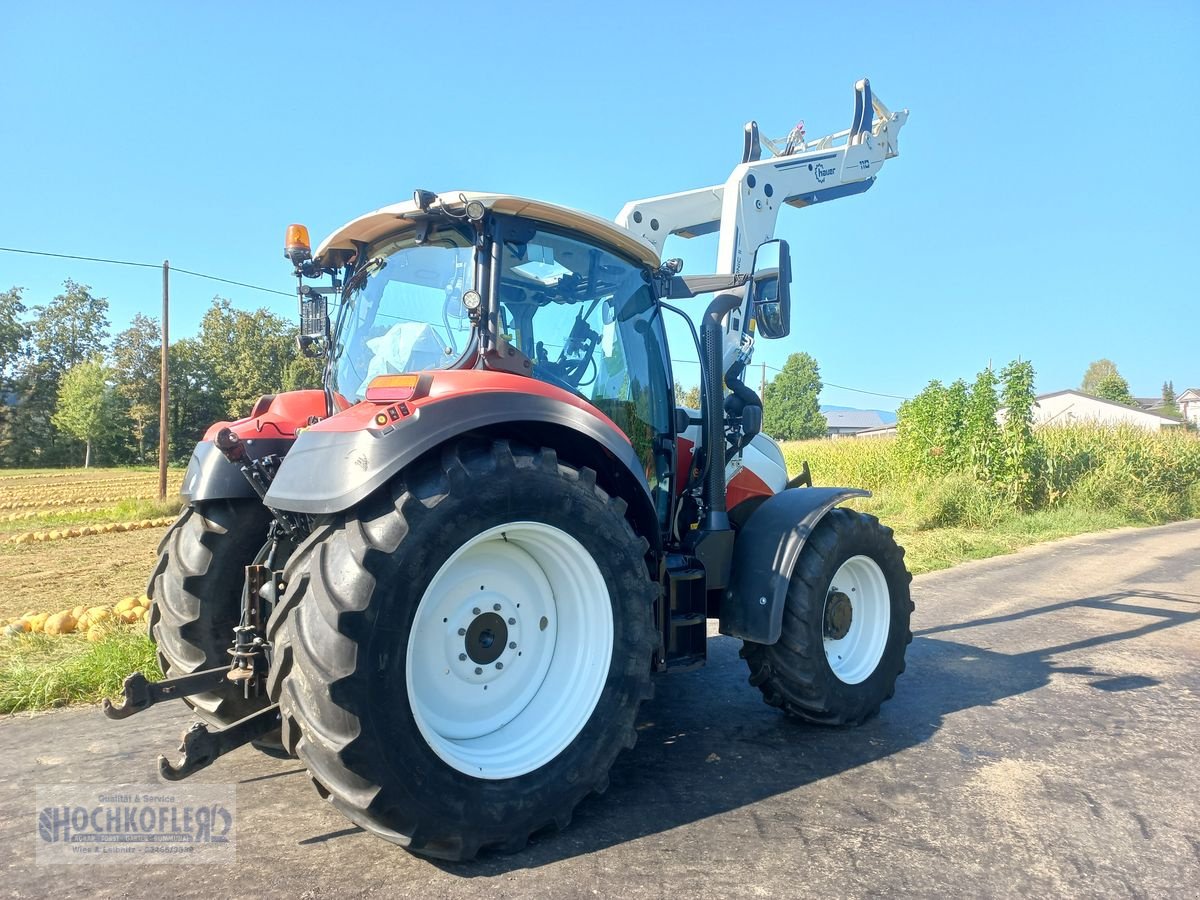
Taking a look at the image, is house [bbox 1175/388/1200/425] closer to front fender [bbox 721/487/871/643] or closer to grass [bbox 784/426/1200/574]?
grass [bbox 784/426/1200/574]

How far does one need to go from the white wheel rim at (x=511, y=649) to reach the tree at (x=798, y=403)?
6896 cm

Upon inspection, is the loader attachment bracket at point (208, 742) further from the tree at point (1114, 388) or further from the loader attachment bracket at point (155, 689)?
the tree at point (1114, 388)

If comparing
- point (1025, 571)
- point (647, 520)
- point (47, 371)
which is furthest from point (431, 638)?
point (47, 371)

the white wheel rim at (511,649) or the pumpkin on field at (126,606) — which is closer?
the white wheel rim at (511,649)

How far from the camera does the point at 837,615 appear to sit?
13.2ft

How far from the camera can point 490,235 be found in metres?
3.06

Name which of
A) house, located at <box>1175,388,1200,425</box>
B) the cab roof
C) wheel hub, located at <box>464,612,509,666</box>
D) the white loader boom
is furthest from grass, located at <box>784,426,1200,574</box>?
house, located at <box>1175,388,1200,425</box>

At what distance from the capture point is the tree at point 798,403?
7138cm

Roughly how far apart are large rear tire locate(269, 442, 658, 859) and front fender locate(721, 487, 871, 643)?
3.05 feet

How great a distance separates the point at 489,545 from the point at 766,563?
4.90 ft

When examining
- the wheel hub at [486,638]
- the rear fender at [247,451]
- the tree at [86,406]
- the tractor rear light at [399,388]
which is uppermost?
the tree at [86,406]

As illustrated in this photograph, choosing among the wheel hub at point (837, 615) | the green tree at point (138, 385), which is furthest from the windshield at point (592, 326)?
the green tree at point (138, 385)

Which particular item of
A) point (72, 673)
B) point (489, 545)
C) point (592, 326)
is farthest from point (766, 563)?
point (72, 673)

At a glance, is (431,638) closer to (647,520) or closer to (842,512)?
(647,520)
